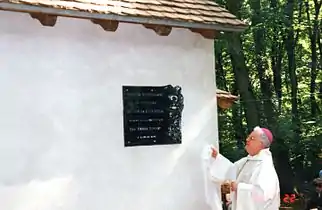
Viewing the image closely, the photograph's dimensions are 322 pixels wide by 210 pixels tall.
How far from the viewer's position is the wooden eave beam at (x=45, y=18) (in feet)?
18.0

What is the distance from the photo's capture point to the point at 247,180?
22.1 feet

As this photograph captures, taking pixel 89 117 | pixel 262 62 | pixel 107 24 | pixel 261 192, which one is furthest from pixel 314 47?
pixel 89 117

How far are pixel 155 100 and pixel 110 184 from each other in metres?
1.13

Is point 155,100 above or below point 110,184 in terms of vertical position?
above

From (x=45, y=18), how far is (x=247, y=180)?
3.04 meters

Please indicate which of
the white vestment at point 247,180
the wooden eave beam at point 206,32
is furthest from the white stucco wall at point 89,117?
the white vestment at point 247,180

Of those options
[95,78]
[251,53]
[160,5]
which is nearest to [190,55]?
[160,5]

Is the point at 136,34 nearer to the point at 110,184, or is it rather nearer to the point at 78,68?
the point at 78,68

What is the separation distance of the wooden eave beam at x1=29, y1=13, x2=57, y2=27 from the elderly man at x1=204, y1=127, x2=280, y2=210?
258 centimetres

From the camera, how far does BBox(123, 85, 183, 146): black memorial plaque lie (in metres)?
6.27

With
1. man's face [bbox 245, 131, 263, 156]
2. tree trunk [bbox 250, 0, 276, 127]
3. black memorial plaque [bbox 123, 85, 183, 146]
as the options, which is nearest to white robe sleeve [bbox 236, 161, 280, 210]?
man's face [bbox 245, 131, 263, 156]

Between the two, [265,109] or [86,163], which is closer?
[86,163]

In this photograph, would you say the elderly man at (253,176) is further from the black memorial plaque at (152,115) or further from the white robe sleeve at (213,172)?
the black memorial plaque at (152,115)

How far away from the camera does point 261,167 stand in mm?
6578
